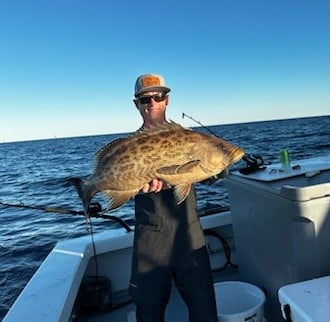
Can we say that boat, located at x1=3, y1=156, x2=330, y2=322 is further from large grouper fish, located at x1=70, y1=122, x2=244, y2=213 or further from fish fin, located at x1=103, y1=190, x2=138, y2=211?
fish fin, located at x1=103, y1=190, x2=138, y2=211

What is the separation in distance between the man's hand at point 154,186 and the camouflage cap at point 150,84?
66 cm

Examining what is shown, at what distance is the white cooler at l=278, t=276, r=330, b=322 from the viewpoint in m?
1.88

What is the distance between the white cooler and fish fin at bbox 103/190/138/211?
1.07 meters

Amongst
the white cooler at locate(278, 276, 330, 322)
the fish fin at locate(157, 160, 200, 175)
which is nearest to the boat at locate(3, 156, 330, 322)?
the white cooler at locate(278, 276, 330, 322)

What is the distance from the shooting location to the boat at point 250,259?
2.56 m

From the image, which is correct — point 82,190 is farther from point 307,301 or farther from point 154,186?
point 307,301

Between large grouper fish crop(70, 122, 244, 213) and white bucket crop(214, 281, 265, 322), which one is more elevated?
large grouper fish crop(70, 122, 244, 213)

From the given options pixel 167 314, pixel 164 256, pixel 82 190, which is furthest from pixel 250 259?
pixel 82 190

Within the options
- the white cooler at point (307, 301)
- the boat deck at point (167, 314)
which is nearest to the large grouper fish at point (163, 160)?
the white cooler at point (307, 301)

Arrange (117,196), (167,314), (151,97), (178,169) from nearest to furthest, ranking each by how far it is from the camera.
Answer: (178,169) < (117,196) < (151,97) < (167,314)

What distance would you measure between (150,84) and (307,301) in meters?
1.66

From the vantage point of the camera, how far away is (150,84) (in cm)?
268

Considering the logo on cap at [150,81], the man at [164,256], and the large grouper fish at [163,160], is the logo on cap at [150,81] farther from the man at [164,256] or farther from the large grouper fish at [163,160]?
the large grouper fish at [163,160]

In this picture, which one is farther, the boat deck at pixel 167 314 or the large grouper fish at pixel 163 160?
the boat deck at pixel 167 314
